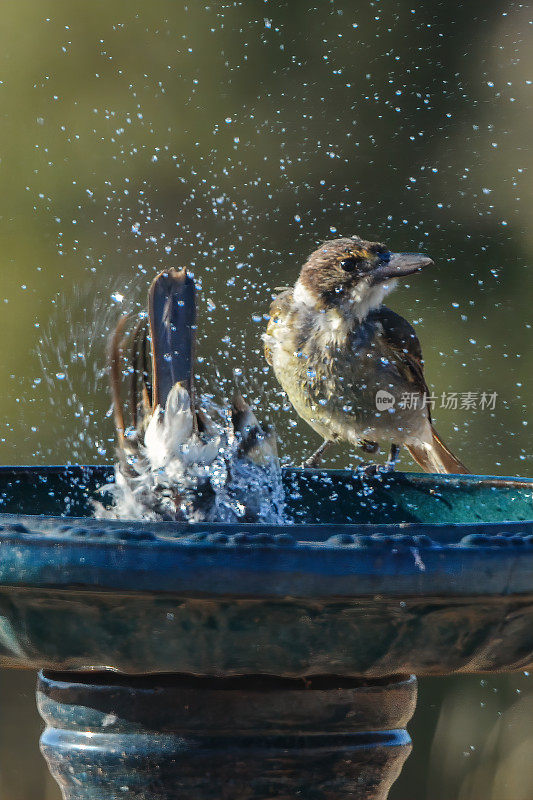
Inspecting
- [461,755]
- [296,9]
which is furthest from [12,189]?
[461,755]

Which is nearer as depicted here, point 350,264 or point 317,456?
point 350,264

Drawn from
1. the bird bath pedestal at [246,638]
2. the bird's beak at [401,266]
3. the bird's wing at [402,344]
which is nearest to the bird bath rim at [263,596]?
the bird bath pedestal at [246,638]

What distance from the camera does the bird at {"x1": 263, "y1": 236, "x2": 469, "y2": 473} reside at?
327cm

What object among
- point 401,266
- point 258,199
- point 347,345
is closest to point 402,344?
point 347,345

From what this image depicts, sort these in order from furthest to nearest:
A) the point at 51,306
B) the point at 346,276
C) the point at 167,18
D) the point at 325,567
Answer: the point at 167,18 → the point at 51,306 → the point at 346,276 → the point at 325,567

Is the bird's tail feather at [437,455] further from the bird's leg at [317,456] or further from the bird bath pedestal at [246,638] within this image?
the bird bath pedestal at [246,638]

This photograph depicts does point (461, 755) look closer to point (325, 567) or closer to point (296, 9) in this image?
point (296, 9)

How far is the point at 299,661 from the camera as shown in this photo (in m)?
1.18

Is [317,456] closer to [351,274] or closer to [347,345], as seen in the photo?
[347,345]

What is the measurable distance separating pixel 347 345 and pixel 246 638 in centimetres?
220

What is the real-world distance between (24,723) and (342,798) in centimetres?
Answer: 341

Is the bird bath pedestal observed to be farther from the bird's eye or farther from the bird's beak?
the bird's eye

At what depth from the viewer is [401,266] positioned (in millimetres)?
3184

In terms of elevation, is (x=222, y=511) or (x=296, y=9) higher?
Answer: (x=296, y=9)
